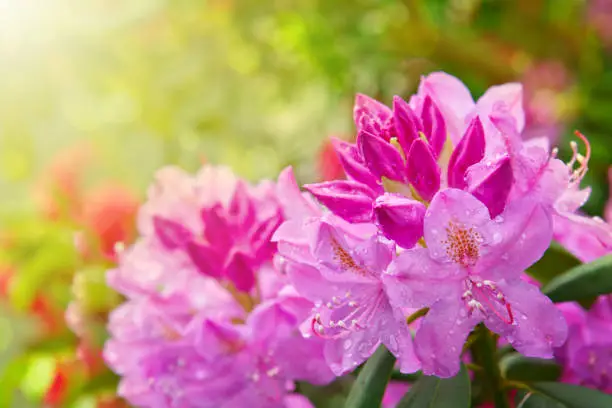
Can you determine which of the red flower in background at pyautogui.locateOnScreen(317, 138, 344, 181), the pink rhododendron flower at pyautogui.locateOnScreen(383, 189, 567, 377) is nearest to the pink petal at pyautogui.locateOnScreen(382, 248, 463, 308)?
the pink rhododendron flower at pyautogui.locateOnScreen(383, 189, 567, 377)

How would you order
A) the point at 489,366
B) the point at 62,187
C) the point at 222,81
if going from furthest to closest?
the point at 222,81 → the point at 62,187 → the point at 489,366

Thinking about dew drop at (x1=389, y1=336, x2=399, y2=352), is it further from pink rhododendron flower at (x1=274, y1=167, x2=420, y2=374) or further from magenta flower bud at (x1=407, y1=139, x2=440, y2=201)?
magenta flower bud at (x1=407, y1=139, x2=440, y2=201)

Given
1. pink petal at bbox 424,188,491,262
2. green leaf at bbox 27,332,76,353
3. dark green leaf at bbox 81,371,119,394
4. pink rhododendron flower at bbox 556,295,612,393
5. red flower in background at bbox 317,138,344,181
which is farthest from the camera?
red flower in background at bbox 317,138,344,181

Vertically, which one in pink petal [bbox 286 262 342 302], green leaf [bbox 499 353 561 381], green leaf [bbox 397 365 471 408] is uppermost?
pink petal [bbox 286 262 342 302]

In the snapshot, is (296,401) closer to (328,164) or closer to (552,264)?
(552,264)

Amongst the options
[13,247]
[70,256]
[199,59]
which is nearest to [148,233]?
[70,256]

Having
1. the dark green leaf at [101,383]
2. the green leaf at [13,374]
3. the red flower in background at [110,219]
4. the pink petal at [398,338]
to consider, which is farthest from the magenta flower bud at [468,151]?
the green leaf at [13,374]

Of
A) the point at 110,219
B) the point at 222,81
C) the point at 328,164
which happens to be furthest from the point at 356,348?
the point at 222,81
